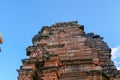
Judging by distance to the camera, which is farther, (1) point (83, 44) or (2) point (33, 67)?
(1) point (83, 44)

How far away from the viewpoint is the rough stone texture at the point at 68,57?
19.7 metres

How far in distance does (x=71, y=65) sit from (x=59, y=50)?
2.16 meters

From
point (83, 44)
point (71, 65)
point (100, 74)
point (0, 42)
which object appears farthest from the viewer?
point (83, 44)

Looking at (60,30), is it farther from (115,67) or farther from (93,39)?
(115,67)

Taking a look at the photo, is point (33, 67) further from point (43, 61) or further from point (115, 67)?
point (115, 67)

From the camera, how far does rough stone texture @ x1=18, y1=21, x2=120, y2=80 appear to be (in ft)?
64.7

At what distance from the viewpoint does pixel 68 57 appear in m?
21.6

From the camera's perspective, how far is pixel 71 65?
2067cm

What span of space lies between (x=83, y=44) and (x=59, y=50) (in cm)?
184

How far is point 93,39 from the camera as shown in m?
23.2

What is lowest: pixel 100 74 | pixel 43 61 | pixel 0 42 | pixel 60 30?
pixel 0 42

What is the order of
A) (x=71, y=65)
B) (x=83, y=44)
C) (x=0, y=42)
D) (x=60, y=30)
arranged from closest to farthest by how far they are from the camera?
1. (x=0, y=42)
2. (x=71, y=65)
3. (x=83, y=44)
4. (x=60, y=30)

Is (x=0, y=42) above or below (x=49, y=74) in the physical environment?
below

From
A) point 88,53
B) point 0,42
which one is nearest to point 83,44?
point 88,53
